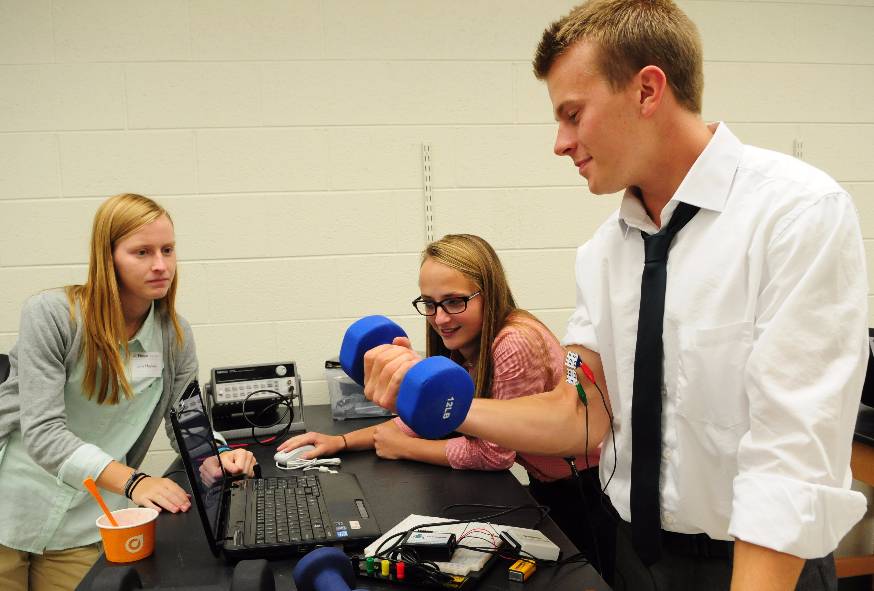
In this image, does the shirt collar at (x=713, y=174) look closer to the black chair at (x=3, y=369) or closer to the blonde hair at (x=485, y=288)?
the blonde hair at (x=485, y=288)

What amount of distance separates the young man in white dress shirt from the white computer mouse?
769 millimetres

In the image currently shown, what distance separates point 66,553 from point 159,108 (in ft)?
5.32

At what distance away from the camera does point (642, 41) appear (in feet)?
3.32

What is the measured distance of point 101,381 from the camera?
1778mm

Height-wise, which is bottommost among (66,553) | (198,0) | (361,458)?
(66,553)

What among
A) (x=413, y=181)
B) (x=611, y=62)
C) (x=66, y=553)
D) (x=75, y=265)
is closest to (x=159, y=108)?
(x=75, y=265)

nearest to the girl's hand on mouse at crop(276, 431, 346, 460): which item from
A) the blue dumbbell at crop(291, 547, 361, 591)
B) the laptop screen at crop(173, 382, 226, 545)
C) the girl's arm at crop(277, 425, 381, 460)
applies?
the girl's arm at crop(277, 425, 381, 460)

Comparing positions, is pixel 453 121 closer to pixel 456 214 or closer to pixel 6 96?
pixel 456 214

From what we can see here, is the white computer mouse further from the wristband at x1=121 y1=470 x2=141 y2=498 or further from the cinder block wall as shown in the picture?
the cinder block wall

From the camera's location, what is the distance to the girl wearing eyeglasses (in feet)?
5.57

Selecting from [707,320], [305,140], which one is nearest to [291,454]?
[707,320]

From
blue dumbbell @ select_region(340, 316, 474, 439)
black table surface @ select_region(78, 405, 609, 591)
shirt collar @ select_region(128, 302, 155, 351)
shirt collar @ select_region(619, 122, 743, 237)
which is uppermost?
shirt collar @ select_region(619, 122, 743, 237)

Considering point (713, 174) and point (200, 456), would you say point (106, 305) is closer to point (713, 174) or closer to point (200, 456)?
point (200, 456)

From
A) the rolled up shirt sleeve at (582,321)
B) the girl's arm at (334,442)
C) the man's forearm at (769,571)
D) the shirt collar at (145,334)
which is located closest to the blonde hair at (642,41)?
the rolled up shirt sleeve at (582,321)
